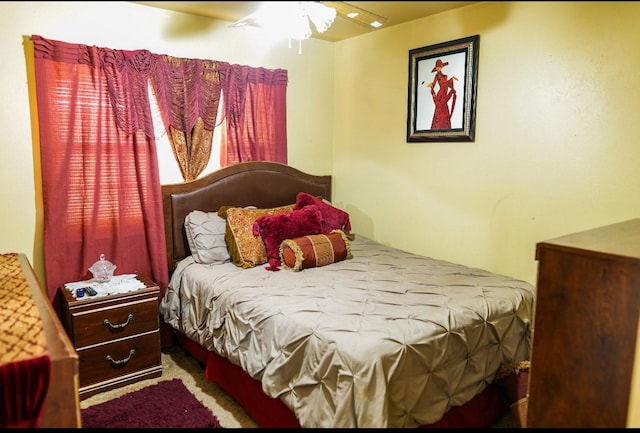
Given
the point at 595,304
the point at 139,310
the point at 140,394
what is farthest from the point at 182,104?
the point at 595,304

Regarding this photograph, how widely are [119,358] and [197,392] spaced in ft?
1.58

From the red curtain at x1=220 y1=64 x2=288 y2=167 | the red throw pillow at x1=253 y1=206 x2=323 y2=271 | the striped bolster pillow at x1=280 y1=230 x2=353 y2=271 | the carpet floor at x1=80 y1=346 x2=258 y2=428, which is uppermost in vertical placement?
the red curtain at x1=220 y1=64 x2=288 y2=167

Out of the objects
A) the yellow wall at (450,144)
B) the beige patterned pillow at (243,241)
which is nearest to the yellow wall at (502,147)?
the yellow wall at (450,144)

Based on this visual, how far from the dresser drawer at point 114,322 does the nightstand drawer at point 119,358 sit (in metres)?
0.04

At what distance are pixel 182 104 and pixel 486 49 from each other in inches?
78.5

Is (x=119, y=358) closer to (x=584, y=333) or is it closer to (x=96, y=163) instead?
(x=96, y=163)

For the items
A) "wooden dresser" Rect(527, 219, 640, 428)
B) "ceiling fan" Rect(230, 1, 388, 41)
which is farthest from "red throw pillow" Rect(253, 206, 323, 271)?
"wooden dresser" Rect(527, 219, 640, 428)

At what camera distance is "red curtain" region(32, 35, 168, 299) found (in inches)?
97.5

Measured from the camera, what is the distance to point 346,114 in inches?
147

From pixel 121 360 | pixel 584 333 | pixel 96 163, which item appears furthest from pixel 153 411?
pixel 584 333

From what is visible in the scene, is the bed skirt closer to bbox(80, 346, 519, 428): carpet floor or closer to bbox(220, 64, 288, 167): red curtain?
bbox(80, 346, 519, 428): carpet floor

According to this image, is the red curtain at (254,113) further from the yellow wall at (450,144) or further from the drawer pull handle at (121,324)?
the drawer pull handle at (121,324)

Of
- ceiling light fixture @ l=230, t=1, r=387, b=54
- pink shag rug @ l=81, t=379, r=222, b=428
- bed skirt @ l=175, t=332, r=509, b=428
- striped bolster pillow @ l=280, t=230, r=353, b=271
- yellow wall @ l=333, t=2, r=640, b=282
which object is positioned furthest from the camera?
striped bolster pillow @ l=280, t=230, r=353, b=271

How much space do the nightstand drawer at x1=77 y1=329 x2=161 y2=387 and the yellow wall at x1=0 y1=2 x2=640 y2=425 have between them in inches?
26.5
